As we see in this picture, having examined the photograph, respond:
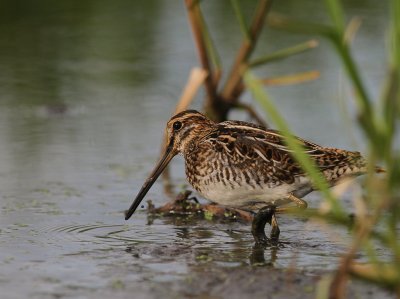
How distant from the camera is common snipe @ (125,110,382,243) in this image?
692 cm

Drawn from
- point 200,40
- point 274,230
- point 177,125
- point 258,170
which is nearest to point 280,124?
point 258,170

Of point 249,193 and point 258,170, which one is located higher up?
point 258,170

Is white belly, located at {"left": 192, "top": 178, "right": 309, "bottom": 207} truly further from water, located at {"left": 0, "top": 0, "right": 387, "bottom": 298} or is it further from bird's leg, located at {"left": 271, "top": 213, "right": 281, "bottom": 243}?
water, located at {"left": 0, "top": 0, "right": 387, "bottom": 298}

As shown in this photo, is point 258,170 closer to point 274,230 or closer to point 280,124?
point 274,230

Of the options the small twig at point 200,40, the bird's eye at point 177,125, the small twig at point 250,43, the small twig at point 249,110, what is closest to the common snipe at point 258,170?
the bird's eye at point 177,125

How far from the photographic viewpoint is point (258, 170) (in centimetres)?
694

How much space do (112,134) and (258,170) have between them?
3304 mm

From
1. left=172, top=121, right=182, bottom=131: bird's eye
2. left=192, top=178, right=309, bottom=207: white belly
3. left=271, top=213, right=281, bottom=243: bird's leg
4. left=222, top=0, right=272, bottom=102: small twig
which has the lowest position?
left=271, top=213, right=281, bottom=243: bird's leg

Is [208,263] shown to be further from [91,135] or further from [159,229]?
[91,135]

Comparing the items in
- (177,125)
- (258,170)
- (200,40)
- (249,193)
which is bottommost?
(249,193)

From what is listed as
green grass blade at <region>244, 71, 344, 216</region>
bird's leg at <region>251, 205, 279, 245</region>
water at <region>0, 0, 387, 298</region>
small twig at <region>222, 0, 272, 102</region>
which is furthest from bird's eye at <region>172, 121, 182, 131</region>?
green grass blade at <region>244, 71, 344, 216</region>

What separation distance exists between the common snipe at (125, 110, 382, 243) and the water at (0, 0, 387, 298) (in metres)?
0.25

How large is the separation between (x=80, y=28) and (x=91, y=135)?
4.84 metres

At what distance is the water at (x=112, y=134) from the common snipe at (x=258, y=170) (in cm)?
25
